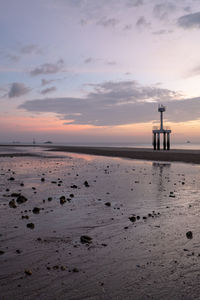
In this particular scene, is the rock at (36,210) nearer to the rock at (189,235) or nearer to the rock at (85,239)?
the rock at (85,239)

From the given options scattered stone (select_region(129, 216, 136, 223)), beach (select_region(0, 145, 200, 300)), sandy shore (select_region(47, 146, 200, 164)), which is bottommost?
beach (select_region(0, 145, 200, 300))

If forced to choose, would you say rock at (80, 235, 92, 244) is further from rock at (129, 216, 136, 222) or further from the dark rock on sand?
the dark rock on sand

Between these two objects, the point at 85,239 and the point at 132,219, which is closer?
the point at 85,239

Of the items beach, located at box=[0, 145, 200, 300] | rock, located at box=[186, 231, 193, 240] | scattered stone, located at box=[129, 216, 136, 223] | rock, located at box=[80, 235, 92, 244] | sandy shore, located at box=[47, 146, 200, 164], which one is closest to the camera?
beach, located at box=[0, 145, 200, 300]

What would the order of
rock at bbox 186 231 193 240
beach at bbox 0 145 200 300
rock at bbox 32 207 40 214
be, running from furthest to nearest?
rock at bbox 32 207 40 214 < rock at bbox 186 231 193 240 < beach at bbox 0 145 200 300

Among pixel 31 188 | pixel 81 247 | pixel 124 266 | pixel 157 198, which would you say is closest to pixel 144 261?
pixel 124 266

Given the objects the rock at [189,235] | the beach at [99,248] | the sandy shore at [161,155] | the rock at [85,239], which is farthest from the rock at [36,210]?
the sandy shore at [161,155]

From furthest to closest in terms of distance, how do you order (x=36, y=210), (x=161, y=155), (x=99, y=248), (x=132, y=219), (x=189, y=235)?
(x=161, y=155), (x=36, y=210), (x=132, y=219), (x=189, y=235), (x=99, y=248)

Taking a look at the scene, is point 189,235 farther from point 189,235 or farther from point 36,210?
point 36,210

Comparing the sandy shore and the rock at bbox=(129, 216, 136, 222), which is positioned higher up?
the sandy shore

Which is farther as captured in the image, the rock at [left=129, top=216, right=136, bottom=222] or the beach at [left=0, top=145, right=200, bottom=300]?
the rock at [left=129, top=216, right=136, bottom=222]

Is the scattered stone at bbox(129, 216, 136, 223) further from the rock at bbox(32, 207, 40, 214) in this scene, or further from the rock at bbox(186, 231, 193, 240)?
the rock at bbox(32, 207, 40, 214)

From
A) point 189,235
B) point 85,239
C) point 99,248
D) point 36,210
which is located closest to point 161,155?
point 36,210

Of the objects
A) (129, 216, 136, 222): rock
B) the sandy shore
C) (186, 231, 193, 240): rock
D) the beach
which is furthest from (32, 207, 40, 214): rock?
the sandy shore
